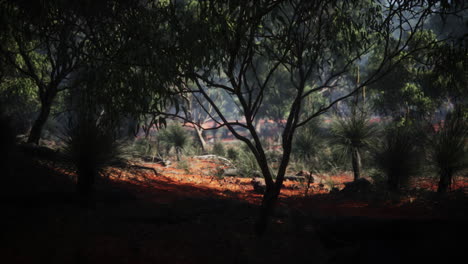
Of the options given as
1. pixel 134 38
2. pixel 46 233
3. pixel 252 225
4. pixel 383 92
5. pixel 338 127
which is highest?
pixel 383 92

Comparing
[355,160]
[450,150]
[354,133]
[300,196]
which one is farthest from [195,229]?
[354,133]

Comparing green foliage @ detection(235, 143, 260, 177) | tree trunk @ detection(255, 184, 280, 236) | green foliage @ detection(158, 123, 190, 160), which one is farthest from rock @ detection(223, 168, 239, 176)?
tree trunk @ detection(255, 184, 280, 236)

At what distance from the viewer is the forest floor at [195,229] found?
3449mm

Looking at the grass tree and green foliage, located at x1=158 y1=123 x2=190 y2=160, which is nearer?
the grass tree

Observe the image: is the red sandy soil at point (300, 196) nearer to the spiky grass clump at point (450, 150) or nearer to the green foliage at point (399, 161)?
the green foliage at point (399, 161)

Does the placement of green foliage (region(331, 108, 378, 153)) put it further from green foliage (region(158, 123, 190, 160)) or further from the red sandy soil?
green foliage (region(158, 123, 190, 160))

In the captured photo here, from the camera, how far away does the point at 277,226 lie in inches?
216

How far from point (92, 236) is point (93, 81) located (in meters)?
2.55

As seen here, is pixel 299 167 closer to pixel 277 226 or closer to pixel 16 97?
pixel 277 226

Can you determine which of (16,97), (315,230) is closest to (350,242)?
(315,230)

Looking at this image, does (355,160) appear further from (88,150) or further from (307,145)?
(88,150)

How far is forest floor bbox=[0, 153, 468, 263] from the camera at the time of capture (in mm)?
3449

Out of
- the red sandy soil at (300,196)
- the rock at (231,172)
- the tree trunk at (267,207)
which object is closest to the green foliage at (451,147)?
the red sandy soil at (300,196)

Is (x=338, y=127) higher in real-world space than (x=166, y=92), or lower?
higher
